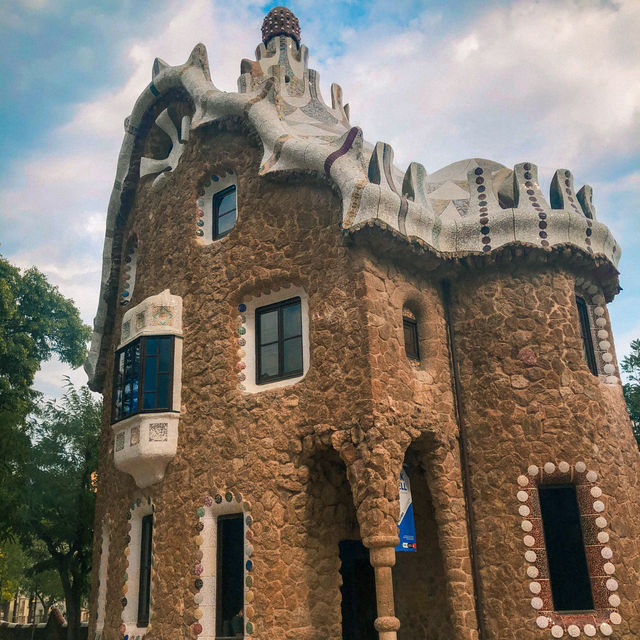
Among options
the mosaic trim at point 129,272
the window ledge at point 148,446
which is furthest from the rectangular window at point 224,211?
the window ledge at point 148,446

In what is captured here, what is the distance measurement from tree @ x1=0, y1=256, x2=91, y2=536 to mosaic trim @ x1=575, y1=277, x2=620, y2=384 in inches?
431

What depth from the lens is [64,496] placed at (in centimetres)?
1556

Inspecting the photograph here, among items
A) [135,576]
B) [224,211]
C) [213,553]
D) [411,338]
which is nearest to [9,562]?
[135,576]

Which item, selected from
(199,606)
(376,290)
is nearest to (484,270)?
(376,290)

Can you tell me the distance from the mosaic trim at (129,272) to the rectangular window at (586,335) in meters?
7.69

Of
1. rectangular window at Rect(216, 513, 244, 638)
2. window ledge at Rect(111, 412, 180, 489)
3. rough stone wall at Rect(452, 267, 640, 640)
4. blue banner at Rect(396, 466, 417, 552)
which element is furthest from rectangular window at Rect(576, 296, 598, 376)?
window ledge at Rect(111, 412, 180, 489)

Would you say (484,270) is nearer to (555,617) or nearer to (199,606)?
(555,617)

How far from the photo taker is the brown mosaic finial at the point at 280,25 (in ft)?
48.6

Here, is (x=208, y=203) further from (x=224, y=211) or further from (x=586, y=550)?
(x=586, y=550)

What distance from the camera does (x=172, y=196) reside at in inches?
450

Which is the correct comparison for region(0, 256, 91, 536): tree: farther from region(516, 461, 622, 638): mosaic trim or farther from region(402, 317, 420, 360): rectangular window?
region(516, 461, 622, 638): mosaic trim

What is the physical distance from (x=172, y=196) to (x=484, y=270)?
17.3ft

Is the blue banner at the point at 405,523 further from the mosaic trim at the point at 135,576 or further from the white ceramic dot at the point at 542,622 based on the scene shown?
the mosaic trim at the point at 135,576

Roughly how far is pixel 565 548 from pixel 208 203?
23.8 ft
